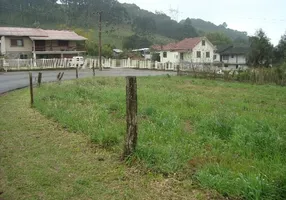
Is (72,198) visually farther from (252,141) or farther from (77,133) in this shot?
(252,141)

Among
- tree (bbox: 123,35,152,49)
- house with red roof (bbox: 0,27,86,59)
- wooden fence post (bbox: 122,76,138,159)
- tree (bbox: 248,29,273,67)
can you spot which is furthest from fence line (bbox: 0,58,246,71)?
tree (bbox: 123,35,152,49)

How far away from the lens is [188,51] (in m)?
54.0

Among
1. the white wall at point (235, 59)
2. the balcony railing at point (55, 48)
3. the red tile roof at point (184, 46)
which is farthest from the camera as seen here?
the white wall at point (235, 59)

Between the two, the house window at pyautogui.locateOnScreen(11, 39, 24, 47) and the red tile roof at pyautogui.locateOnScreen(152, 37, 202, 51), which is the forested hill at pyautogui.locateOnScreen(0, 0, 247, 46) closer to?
the red tile roof at pyautogui.locateOnScreen(152, 37, 202, 51)

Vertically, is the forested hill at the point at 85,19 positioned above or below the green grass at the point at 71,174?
above

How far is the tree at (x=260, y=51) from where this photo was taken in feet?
137

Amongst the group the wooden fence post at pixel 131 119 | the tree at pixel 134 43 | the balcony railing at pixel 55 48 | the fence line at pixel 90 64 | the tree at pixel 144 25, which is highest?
the tree at pixel 144 25

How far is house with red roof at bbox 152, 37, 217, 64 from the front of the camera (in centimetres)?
5438

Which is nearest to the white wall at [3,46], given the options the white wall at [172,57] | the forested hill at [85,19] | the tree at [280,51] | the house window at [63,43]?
the house window at [63,43]

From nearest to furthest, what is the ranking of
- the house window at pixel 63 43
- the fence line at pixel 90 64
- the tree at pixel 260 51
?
the fence line at pixel 90 64 → the tree at pixel 260 51 → the house window at pixel 63 43

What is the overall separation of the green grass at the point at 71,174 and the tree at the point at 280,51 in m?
42.3

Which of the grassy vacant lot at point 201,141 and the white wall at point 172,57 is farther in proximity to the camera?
the white wall at point 172,57

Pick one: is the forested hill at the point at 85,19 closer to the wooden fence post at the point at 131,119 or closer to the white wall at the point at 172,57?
the white wall at the point at 172,57

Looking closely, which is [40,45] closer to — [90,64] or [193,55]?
[90,64]
